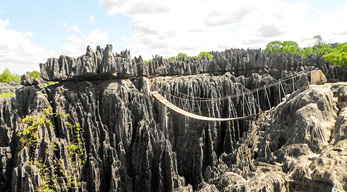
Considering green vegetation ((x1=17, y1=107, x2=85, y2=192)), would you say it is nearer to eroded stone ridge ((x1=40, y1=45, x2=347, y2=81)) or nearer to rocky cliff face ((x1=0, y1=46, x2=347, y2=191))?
rocky cliff face ((x1=0, y1=46, x2=347, y2=191))

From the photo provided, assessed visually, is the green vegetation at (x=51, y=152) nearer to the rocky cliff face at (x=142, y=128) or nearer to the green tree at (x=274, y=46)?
the rocky cliff face at (x=142, y=128)

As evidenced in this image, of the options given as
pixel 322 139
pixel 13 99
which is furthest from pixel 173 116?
pixel 322 139

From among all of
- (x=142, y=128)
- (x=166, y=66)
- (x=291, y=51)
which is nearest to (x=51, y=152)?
(x=142, y=128)

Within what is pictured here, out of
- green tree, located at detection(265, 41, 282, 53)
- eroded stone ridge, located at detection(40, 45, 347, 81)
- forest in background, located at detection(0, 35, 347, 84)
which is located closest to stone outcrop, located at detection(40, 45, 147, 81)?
eroded stone ridge, located at detection(40, 45, 347, 81)

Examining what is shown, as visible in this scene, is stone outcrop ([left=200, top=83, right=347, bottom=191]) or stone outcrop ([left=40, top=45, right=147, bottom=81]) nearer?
stone outcrop ([left=200, top=83, right=347, bottom=191])

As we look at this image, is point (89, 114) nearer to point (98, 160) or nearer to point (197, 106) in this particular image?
point (98, 160)

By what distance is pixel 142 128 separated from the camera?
20297 millimetres

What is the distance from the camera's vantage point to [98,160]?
61.7ft

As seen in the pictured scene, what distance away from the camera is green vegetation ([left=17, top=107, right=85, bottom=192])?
650 inches

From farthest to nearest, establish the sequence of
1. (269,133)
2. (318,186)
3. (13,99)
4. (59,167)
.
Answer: (13,99) → (59,167) → (269,133) → (318,186)

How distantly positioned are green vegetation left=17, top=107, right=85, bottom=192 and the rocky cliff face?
0.06 m

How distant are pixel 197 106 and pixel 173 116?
264 centimetres

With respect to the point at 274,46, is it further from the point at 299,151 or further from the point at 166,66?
the point at 299,151

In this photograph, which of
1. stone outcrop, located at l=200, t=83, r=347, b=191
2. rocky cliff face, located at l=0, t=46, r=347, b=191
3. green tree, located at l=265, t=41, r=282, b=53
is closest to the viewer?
stone outcrop, located at l=200, t=83, r=347, b=191
